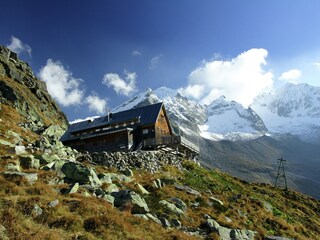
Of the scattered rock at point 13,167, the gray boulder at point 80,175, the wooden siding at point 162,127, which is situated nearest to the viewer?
the scattered rock at point 13,167

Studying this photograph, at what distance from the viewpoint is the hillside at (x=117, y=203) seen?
17859 mm

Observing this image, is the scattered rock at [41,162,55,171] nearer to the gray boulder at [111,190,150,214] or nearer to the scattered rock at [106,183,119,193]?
the scattered rock at [106,183,119,193]

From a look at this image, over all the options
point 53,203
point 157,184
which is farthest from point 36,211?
point 157,184

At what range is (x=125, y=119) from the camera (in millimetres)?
60781

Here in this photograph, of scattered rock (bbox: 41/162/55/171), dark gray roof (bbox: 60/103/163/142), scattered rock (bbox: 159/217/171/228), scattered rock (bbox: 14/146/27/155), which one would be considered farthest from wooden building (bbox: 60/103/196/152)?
scattered rock (bbox: 159/217/171/228)

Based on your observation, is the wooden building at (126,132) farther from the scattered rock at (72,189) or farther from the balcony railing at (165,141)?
the scattered rock at (72,189)

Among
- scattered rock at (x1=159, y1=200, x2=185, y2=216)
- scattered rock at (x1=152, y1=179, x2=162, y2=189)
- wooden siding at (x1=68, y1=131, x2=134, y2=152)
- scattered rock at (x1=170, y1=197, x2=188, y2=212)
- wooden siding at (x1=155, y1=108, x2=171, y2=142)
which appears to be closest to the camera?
scattered rock at (x1=159, y1=200, x2=185, y2=216)

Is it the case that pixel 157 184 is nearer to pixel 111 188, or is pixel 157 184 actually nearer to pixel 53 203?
pixel 111 188

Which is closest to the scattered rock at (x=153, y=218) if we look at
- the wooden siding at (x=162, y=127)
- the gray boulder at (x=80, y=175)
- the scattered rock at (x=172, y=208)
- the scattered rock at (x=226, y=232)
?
the scattered rock at (x=172, y=208)

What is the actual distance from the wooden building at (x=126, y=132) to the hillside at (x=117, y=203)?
8.45m

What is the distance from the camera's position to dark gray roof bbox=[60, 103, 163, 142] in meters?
59.5

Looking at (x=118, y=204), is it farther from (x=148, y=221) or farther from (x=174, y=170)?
(x=174, y=170)

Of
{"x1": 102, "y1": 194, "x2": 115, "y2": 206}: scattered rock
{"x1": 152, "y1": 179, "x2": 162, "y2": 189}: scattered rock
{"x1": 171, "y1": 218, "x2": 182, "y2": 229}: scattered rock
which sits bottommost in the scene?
{"x1": 171, "y1": 218, "x2": 182, "y2": 229}: scattered rock

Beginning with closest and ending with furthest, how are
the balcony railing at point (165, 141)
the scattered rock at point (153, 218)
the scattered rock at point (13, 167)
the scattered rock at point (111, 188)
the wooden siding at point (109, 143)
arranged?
the scattered rock at point (153, 218)
the scattered rock at point (13, 167)
the scattered rock at point (111, 188)
the balcony railing at point (165, 141)
the wooden siding at point (109, 143)
